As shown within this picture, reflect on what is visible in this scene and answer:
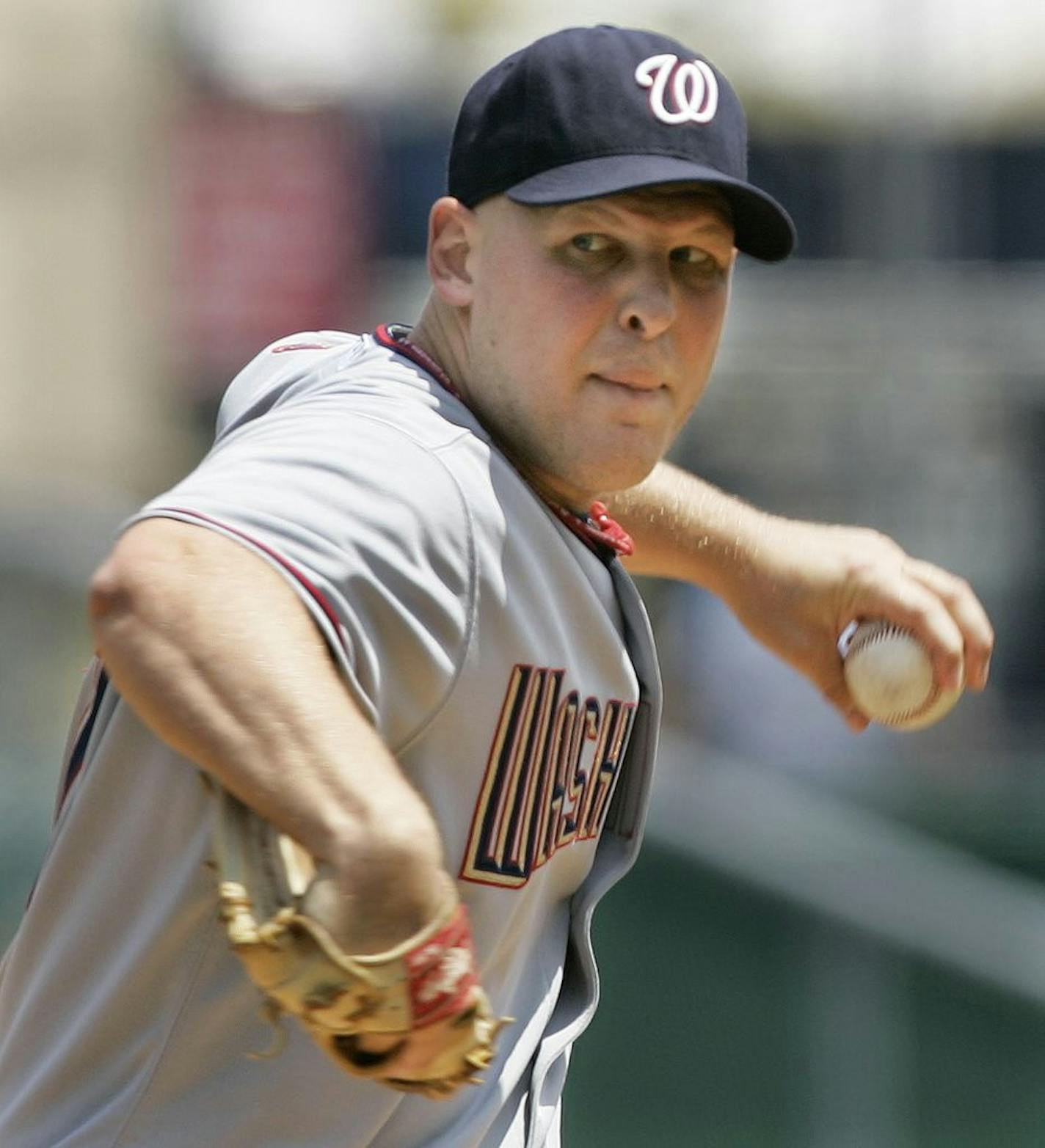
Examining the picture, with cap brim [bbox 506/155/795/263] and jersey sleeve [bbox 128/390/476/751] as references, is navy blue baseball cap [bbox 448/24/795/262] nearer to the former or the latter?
cap brim [bbox 506/155/795/263]

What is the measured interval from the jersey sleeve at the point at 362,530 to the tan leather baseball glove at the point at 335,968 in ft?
0.74

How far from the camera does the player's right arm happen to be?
188 centimetres

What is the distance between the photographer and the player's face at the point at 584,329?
8.09 ft

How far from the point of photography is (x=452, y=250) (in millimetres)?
2605

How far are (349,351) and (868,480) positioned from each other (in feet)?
29.0

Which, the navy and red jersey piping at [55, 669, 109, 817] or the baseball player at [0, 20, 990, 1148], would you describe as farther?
the navy and red jersey piping at [55, 669, 109, 817]

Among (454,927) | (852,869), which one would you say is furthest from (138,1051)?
(852,869)

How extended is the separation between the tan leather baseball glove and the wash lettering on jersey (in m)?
0.43

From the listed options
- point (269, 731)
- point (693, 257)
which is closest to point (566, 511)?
point (693, 257)

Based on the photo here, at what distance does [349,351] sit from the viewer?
8.69 feet

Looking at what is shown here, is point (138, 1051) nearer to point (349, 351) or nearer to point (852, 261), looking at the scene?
point (349, 351)

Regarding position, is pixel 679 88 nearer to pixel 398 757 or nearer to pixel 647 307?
pixel 647 307

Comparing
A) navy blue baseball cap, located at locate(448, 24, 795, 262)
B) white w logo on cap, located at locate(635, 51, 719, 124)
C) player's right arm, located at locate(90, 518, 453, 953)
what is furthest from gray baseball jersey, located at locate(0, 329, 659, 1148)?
white w logo on cap, located at locate(635, 51, 719, 124)

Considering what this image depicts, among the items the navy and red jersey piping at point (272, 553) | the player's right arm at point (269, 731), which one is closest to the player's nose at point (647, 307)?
the navy and red jersey piping at point (272, 553)
